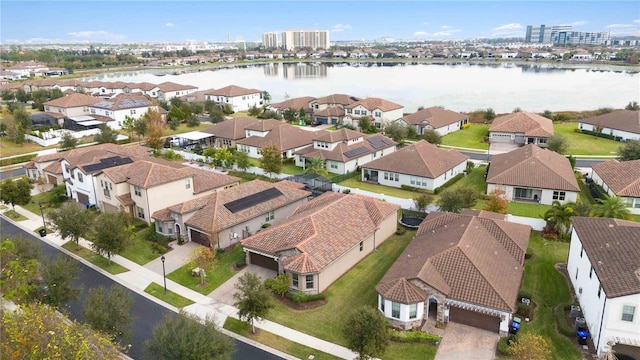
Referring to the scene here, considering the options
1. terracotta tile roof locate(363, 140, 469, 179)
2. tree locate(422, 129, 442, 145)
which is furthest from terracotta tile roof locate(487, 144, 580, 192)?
tree locate(422, 129, 442, 145)

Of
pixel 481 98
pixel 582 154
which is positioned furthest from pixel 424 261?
pixel 481 98

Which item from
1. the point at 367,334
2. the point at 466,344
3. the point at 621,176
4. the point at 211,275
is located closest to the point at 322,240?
the point at 211,275

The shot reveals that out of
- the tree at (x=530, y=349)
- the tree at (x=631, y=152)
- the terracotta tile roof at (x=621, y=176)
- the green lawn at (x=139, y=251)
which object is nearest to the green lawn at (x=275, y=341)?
the tree at (x=530, y=349)

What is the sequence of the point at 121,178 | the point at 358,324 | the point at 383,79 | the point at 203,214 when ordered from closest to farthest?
the point at 358,324, the point at 203,214, the point at 121,178, the point at 383,79

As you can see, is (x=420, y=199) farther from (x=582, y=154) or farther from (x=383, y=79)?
(x=383, y=79)

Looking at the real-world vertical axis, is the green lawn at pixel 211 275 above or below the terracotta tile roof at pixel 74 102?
below

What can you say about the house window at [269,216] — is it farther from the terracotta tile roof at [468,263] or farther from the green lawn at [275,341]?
the green lawn at [275,341]

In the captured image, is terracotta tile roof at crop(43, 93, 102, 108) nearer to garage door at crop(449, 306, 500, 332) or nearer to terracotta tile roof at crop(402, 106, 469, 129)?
terracotta tile roof at crop(402, 106, 469, 129)
